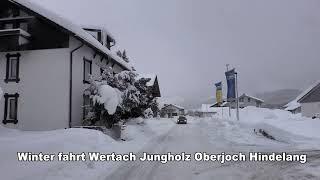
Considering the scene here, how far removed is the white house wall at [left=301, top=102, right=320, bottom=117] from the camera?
49.6 metres

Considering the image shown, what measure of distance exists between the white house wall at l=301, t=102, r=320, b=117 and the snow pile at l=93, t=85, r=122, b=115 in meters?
36.3

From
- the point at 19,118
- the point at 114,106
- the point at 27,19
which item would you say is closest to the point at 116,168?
the point at 114,106

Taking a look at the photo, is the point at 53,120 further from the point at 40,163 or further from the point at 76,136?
the point at 40,163

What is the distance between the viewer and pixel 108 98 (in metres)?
20.5

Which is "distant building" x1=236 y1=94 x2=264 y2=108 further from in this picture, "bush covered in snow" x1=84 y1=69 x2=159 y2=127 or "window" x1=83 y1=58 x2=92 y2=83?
"window" x1=83 y1=58 x2=92 y2=83

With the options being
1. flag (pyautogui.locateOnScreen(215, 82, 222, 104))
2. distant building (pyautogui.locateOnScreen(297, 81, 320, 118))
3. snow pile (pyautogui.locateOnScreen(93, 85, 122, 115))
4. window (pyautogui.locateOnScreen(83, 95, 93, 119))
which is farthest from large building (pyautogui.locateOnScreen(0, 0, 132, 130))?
distant building (pyautogui.locateOnScreen(297, 81, 320, 118))

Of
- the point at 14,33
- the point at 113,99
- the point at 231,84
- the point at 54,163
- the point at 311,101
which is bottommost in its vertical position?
the point at 54,163

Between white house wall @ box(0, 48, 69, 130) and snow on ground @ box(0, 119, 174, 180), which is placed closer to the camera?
snow on ground @ box(0, 119, 174, 180)

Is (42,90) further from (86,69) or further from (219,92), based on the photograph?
(219,92)

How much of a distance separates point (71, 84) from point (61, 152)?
9.96 m

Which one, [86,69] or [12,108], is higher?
[86,69]

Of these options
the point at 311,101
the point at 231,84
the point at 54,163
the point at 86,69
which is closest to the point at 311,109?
the point at 311,101

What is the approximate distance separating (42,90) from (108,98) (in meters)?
4.01

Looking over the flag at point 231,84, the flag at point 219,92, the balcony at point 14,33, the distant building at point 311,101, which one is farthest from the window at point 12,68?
the distant building at point 311,101
